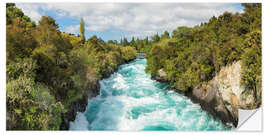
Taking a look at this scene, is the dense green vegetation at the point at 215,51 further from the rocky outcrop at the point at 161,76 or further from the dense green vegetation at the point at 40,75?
the dense green vegetation at the point at 40,75

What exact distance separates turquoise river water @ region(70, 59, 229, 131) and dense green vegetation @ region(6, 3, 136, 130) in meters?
1.24

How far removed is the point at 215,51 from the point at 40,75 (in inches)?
270

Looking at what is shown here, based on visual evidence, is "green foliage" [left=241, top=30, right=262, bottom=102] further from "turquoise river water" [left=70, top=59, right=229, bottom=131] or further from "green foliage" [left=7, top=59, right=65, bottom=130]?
"green foliage" [left=7, top=59, right=65, bottom=130]

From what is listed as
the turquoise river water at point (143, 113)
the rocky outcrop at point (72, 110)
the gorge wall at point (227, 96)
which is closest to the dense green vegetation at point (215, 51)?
the gorge wall at point (227, 96)

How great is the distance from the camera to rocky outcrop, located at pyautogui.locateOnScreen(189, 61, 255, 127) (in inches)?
206

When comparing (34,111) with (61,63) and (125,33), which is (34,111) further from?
(125,33)

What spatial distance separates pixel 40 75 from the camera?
4.66 m

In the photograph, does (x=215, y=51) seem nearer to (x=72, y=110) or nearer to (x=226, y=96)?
(x=226, y=96)

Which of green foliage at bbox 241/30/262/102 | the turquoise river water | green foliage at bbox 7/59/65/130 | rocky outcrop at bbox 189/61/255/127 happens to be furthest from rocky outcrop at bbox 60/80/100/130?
green foliage at bbox 241/30/262/102

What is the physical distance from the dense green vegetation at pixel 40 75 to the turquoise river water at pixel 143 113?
4.08 ft

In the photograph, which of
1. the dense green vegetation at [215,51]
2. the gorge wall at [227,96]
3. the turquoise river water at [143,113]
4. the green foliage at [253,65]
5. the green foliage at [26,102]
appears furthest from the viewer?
the turquoise river water at [143,113]

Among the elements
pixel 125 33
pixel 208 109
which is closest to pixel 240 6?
pixel 125 33

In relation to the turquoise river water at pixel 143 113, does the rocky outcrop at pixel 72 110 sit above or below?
above

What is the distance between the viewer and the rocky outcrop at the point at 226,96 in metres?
5.24
